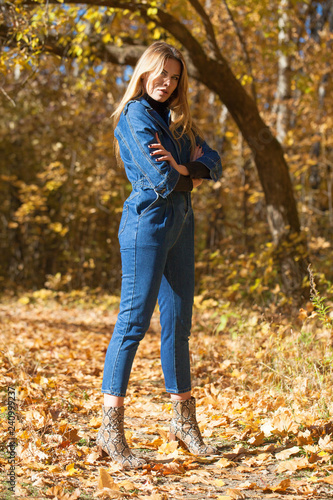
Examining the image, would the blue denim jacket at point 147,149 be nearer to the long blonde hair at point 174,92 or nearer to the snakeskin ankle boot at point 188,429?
the long blonde hair at point 174,92

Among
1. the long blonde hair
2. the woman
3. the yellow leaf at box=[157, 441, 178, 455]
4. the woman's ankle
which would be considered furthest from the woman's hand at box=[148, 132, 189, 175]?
the yellow leaf at box=[157, 441, 178, 455]

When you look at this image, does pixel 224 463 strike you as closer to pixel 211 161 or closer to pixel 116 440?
pixel 116 440

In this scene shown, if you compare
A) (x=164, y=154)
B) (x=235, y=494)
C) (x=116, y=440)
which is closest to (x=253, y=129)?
(x=164, y=154)

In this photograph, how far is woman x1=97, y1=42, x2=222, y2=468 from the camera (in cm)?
219

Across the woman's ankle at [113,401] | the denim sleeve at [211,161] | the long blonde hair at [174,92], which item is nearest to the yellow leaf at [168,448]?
the woman's ankle at [113,401]

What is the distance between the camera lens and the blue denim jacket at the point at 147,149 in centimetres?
215

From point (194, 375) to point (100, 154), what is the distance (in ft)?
21.2

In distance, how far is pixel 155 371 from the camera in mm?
4250

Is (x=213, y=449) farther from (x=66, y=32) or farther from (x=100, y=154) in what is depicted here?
(x=100, y=154)

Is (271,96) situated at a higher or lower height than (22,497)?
higher

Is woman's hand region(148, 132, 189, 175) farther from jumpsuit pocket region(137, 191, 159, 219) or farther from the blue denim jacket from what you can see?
jumpsuit pocket region(137, 191, 159, 219)

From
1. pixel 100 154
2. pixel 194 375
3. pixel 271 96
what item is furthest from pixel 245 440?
pixel 271 96

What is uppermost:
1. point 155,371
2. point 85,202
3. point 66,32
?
A: point 66,32

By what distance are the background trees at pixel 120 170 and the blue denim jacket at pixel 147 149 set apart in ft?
11.5
